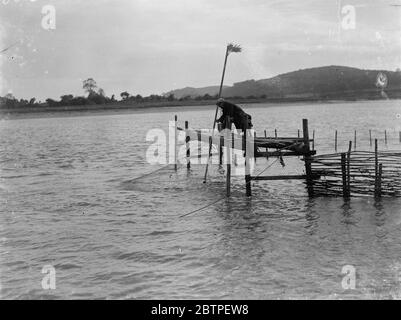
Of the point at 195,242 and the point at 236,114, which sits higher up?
the point at 236,114

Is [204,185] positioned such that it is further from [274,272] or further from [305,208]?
[274,272]

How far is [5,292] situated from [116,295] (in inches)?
102

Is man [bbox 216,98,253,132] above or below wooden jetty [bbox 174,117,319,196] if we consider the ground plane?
above

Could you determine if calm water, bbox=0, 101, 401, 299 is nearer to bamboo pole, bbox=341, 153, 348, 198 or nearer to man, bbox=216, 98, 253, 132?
bamboo pole, bbox=341, 153, 348, 198

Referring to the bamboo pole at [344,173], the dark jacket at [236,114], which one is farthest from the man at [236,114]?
the bamboo pole at [344,173]

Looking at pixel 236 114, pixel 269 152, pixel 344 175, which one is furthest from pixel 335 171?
pixel 236 114

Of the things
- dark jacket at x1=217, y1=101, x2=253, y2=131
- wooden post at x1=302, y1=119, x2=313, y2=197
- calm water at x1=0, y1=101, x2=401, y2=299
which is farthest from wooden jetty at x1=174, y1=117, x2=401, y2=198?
dark jacket at x1=217, y1=101, x2=253, y2=131

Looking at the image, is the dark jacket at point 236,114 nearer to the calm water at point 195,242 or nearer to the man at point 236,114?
the man at point 236,114

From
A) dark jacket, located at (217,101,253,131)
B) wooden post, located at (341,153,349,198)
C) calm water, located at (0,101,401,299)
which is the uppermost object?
dark jacket, located at (217,101,253,131)

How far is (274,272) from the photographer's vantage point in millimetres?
10797

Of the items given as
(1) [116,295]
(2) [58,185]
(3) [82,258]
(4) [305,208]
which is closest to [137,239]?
(3) [82,258]

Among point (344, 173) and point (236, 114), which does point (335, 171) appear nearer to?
point (344, 173)

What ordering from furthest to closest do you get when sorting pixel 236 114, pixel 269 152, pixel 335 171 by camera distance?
1. pixel 236 114
2. pixel 269 152
3. pixel 335 171
